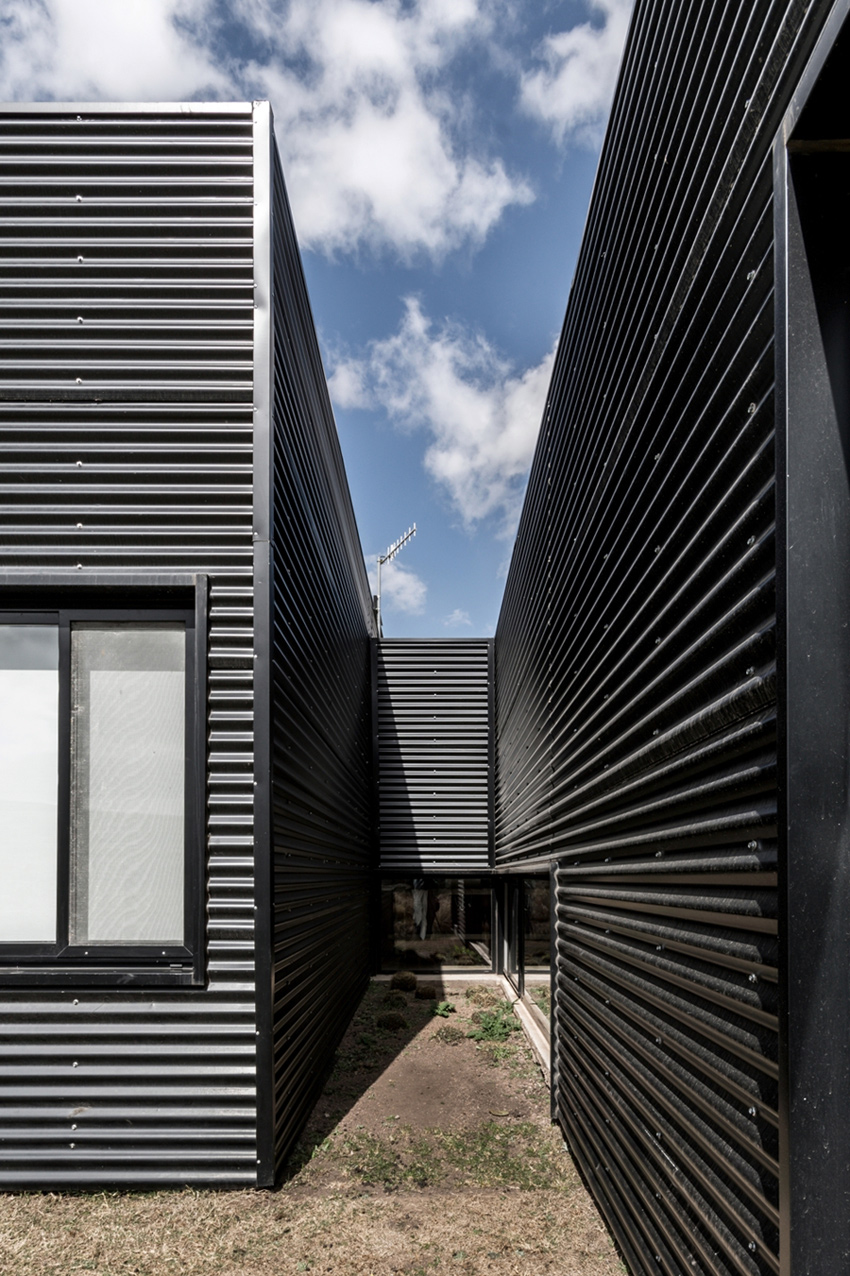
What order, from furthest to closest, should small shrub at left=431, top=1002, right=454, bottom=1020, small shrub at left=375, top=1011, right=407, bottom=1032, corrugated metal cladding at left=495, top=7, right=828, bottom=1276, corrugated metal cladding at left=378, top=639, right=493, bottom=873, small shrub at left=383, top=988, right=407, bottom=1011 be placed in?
corrugated metal cladding at left=378, top=639, right=493, bottom=873
small shrub at left=383, top=988, right=407, bottom=1011
small shrub at left=431, top=1002, right=454, bottom=1020
small shrub at left=375, top=1011, right=407, bottom=1032
corrugated metal cladding at left=495, top=7, right=828, bottom=1276

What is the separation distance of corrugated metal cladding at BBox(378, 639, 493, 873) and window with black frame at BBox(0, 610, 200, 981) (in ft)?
23.2

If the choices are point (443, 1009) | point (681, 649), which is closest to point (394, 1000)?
point (443, 1009)

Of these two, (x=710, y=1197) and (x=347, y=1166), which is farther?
(x=347, y=1166)

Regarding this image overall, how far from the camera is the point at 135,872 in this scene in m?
3.79

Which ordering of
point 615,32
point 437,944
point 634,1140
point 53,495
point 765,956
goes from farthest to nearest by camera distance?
point 437,944, point 53,495, point 615,32, point 634,1140, point 765,956

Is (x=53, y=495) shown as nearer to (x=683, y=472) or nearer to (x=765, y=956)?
(x=683, y=472)

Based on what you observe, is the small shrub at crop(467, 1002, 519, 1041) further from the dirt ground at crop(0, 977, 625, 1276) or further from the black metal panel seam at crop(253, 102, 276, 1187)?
the black metal panel seam at crop(253, 102, 276, 1187)

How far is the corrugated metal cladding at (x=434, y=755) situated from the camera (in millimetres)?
10641

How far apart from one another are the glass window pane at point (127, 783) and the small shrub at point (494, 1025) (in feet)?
13.4

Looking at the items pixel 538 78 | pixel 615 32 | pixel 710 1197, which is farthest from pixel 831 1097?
pixel 538 78

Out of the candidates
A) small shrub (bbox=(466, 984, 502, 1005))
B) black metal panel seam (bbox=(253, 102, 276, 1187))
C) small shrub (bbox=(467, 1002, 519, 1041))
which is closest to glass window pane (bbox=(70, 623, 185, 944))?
black metal panel seam (bbox=(253, 102, 276, 1187))

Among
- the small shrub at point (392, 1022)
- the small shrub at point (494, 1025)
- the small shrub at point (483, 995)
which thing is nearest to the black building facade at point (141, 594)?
the small shrub at point (494, 1025)

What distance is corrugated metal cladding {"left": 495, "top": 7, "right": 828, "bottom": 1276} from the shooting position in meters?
1.65

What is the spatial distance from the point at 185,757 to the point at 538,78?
4.30 meters
